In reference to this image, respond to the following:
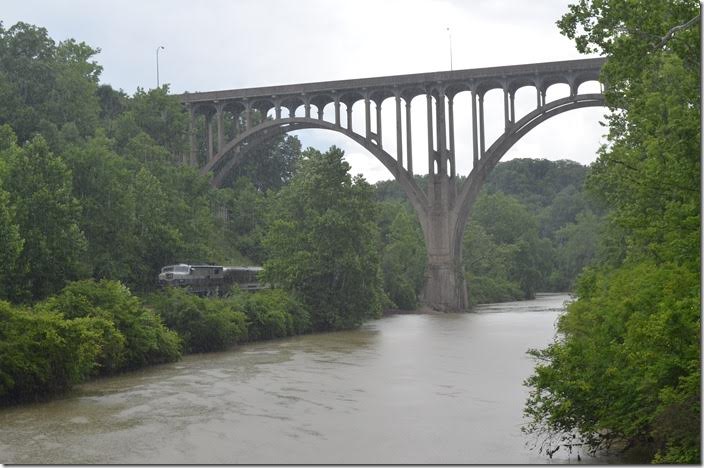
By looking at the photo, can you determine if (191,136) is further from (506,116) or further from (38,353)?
(38,353)

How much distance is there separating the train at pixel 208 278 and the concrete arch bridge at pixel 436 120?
1086 cm

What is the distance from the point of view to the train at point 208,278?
4347 cm

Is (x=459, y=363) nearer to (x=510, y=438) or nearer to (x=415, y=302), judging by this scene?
(x=510, y=438)

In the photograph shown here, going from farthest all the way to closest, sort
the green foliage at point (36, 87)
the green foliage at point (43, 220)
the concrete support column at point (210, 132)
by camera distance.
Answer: the concrete support column at point (210, 132), the green foliage at point (36, 87), the green foliage at point (43, 220)

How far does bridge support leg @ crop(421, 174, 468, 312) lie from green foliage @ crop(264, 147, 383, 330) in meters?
9.90

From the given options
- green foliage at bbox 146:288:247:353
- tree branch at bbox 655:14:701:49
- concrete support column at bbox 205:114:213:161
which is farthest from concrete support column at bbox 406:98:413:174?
tree branch at bbox 655:14:701:49

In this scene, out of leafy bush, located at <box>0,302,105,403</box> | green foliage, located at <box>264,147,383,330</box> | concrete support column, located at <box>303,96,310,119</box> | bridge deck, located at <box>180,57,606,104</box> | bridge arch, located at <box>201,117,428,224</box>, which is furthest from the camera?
concrete support column, located at <box>303,96,310,119</box>

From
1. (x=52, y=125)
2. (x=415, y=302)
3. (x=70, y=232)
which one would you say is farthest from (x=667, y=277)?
(x=415, y=302)

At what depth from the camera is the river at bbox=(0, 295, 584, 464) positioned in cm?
1681

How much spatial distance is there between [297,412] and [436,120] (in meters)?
36.7

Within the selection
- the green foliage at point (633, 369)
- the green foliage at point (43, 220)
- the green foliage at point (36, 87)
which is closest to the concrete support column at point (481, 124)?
the green foliage at point (36, 87)

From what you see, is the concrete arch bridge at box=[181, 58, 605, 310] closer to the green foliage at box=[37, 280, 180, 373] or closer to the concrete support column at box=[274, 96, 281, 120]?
the concrete support column at box=[274, 96, 281, 120]

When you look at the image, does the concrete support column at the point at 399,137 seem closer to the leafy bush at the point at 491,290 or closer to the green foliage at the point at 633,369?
the leafy bush at the point at 491,290

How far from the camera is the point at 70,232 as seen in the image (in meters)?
34.3
